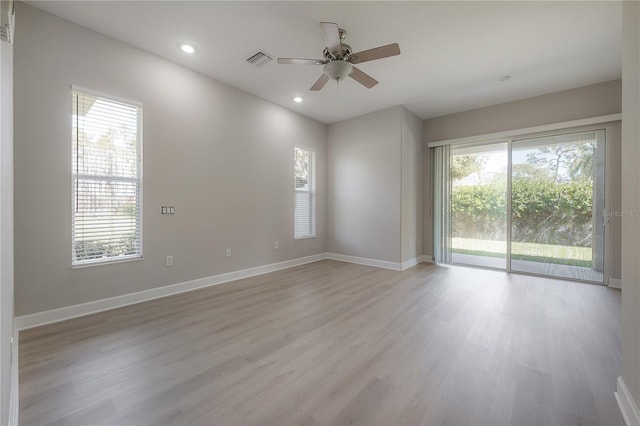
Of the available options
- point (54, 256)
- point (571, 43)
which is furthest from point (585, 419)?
point (54, 256)

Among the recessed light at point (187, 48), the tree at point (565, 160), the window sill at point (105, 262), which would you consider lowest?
the window sill at point (105, 262)

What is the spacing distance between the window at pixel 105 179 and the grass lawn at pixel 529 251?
5760 millimetres

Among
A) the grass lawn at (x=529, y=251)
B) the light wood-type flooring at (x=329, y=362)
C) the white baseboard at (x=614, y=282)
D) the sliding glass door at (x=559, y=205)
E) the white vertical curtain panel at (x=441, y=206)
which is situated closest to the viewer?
the light wood-type flooring at (x=329, y=362)

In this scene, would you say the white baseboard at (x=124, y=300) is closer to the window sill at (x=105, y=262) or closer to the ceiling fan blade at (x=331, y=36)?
the window sill at (x=105, y=262)

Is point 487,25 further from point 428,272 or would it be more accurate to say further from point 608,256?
point 608,256

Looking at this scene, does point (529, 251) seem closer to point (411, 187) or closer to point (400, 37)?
point (411, 187)

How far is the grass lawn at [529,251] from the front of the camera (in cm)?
425

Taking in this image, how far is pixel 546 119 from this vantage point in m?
4.46

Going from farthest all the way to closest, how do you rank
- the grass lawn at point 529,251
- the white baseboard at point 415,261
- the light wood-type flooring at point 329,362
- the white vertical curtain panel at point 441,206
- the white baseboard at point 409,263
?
the white vertical curtain panel at point 441,206 < the white baseboard at point 415,261 < the white baseboard at point 409,263 < the grass lawn at point 529,251 < the light wood-type flooring at point 329,362

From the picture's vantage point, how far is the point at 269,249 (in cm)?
478

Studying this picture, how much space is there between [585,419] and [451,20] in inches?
136

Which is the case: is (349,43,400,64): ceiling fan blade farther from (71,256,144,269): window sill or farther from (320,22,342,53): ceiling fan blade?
(71,256,144,269): window sill

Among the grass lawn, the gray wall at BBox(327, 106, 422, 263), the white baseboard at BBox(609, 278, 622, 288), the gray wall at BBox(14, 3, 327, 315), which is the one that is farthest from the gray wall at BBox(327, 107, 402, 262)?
the white baseboard at BBox(609, 278, 622, 288)

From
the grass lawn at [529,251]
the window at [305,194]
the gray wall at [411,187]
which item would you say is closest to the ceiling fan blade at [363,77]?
the gray wall at [411,187]
